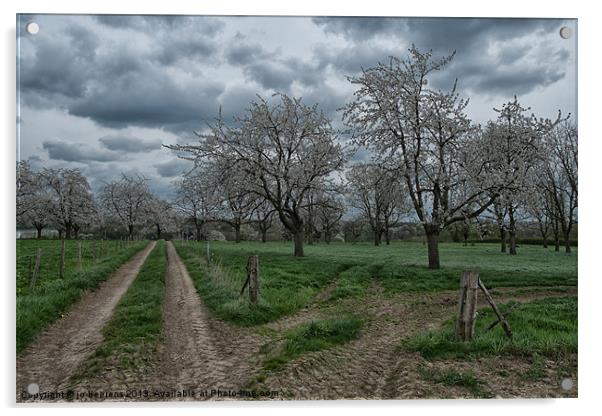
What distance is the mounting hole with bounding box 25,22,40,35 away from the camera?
19.5 feet

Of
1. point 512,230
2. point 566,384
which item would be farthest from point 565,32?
point 566,384

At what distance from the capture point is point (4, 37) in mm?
5969

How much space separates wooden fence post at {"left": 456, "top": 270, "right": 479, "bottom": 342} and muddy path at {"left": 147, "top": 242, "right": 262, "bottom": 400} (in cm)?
307

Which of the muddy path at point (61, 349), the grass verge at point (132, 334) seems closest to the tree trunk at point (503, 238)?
the grass verge at point (132, 334)

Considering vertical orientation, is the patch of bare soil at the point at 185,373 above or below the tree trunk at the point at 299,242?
below

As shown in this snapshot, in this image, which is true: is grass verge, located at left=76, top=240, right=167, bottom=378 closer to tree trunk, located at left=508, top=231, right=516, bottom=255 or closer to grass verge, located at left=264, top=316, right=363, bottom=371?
grass verge, located at left=264, top=316, right=363, bottom=371

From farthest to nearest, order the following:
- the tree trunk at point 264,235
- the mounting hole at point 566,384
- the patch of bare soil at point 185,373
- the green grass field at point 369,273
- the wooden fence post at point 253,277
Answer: the tree trunk at point 264,235 < the wooden fence post at point 253,277 < the green grass field at point 369,273 < the mounting hole at point 566,384 < the patch of bare soil at point 185,373

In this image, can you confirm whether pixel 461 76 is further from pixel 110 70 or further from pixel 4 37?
pixel 4 37

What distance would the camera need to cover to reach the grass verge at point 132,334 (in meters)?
5.12

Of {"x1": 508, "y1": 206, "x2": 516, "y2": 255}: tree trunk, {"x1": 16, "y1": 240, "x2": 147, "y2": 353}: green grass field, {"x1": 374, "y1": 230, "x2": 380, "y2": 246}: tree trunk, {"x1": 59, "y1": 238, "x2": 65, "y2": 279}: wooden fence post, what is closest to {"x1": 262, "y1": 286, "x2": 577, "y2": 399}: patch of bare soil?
{"x1": 508, "y1": 206, "x2": 516, "y2": 255}: tree trunk

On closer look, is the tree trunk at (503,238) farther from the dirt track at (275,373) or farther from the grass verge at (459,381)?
the grass verge at (459,381)

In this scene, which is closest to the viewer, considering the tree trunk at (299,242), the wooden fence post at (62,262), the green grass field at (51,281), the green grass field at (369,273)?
the green grass field at (51,281)

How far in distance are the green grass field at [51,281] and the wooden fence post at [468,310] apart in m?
6.51
